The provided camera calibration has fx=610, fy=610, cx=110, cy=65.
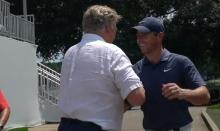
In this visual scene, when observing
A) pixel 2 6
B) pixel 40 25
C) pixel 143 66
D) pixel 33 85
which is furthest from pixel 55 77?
pixel 143 66

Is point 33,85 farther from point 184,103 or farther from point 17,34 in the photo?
point 184,103

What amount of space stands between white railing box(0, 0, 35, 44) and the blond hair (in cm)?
1444

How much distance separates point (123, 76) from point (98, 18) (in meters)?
0.48

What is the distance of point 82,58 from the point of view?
175 inches

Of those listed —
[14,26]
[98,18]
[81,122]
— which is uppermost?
[98,18]

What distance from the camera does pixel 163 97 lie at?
468 cm

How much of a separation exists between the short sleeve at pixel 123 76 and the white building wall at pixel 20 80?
44.0ft

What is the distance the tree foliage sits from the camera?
134 ft

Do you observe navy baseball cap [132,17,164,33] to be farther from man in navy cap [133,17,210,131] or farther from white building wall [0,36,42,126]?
white building wall [0,36,42,126]

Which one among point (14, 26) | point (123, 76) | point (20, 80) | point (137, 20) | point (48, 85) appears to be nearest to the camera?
point (123, 76)

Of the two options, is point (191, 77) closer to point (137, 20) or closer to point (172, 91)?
point (172, 91)

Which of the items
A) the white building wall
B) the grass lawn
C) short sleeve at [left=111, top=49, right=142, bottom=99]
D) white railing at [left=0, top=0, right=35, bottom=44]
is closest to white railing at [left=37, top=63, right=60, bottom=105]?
the white building wall

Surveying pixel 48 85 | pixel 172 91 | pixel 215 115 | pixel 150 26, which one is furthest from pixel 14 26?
pixel 172 91

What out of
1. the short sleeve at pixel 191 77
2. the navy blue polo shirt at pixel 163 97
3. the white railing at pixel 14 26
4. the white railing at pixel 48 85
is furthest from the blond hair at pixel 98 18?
the white railing at pixel 48 85
